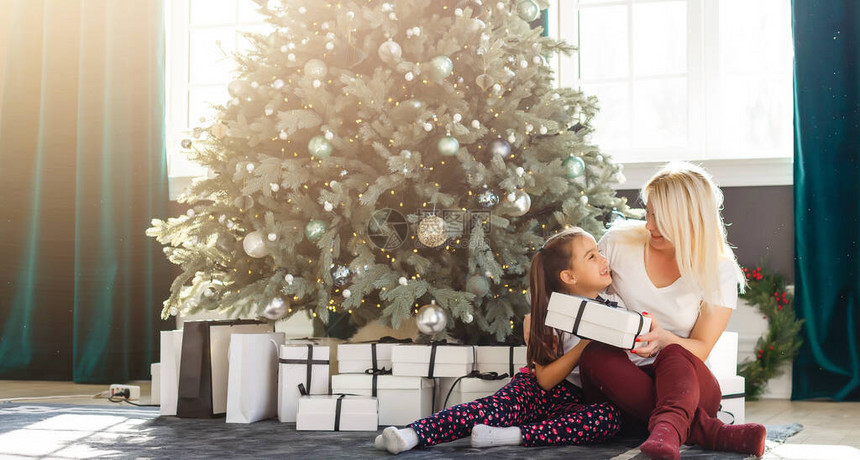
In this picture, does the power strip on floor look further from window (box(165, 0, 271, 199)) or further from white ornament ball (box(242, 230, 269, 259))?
window (box(165, 0, 271, 199))

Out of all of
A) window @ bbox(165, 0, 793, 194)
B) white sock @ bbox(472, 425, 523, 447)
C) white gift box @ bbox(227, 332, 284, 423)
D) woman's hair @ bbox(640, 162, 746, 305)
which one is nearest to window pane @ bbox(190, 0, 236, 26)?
window @ bbox(165, 0, 793, 194)

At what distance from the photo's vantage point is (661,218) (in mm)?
2172

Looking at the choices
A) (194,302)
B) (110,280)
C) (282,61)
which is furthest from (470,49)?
(110,280)

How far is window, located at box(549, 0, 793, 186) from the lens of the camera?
363 cm

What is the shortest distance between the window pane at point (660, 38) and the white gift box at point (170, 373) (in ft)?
7.16

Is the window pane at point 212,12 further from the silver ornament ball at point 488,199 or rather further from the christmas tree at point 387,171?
the silver ornament ball at point 488,199

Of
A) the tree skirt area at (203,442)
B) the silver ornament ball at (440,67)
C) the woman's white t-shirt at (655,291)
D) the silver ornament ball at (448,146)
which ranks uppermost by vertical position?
the silver ornament ball at (440,67)

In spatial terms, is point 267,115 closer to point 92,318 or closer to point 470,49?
point 470,49

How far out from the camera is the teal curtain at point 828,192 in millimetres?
3322

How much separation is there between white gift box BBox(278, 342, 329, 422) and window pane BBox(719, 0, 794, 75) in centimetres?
208

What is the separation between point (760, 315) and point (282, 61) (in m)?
2.01

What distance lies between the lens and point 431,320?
2.61 meters

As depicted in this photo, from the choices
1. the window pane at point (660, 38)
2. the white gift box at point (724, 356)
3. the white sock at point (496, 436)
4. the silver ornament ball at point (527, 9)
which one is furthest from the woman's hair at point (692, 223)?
the window pane at point (660, 38)

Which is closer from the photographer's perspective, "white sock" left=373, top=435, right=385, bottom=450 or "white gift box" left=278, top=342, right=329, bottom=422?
"white sock" left=373, top=435, right=385, bottom=450
